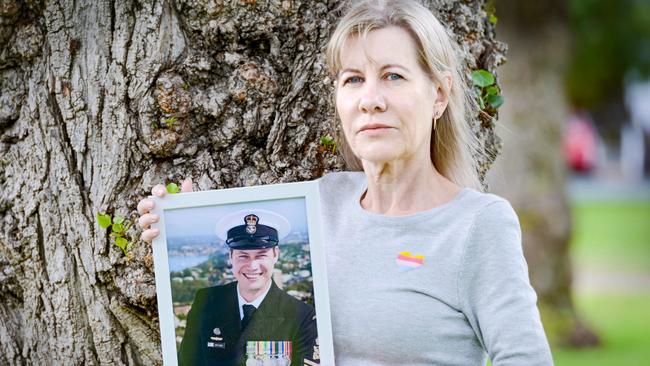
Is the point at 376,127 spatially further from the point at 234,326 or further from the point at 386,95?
the point at 234,326

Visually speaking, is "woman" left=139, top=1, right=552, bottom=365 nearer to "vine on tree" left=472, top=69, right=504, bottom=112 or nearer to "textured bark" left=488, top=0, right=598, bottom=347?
"vine on tree" left=472, top=69, right=504, bottom=112

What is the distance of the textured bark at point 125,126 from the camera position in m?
2.75

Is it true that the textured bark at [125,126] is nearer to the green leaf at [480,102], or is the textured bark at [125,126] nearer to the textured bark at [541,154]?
the green leaf at [480,102]

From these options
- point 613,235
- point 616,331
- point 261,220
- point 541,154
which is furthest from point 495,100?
point 613,235

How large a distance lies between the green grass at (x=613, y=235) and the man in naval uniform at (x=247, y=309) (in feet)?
30.6

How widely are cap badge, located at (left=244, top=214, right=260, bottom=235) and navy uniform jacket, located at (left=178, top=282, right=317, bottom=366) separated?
0.51 ft

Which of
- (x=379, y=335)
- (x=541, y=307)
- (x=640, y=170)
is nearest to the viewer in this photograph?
(x=379, y=335)

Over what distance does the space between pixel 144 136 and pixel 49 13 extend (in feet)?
1.71

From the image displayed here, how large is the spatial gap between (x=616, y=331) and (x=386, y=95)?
762 cm

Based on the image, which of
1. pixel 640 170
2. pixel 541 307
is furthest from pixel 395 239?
pixel 640 170

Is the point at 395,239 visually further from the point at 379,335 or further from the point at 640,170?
the point at 640,170

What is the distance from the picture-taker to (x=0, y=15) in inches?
111

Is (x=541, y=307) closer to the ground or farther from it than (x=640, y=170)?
closer to the ground

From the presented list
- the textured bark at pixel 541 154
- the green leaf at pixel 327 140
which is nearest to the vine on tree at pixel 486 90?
the green leaf at pixel 327 140
